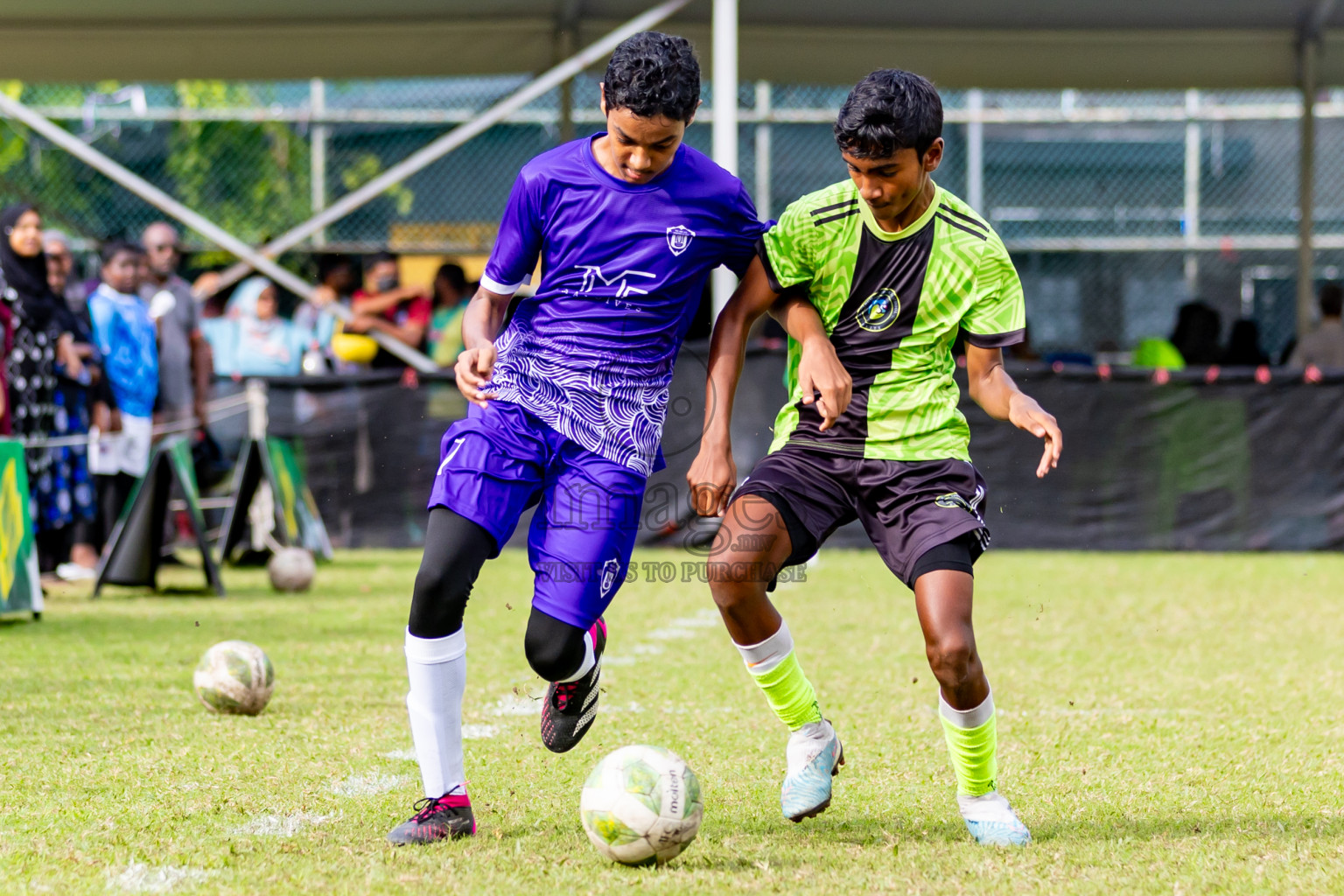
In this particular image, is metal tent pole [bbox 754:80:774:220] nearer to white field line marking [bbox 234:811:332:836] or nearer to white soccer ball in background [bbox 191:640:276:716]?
white soccer ball in background [bbox 191:640:276:716]

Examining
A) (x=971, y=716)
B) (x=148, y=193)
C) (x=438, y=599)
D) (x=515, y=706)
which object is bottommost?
(x=515, y=706)

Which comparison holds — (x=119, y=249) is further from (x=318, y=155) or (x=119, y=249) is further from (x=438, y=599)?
(x=438, y=599)

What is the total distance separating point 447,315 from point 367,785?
877 cm

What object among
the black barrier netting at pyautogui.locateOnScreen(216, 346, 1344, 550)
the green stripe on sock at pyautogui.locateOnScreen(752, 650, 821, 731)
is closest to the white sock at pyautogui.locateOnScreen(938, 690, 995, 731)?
the green stripe on sock at pyautogui.locateOnScreen(752, 650, 821, 731)

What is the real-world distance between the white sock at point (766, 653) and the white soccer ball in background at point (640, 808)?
64 cm

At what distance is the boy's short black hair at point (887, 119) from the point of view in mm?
3758

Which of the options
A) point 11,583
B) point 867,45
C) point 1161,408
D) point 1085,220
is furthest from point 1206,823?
point 1085,220

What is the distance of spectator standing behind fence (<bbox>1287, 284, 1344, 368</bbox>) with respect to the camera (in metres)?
13.1

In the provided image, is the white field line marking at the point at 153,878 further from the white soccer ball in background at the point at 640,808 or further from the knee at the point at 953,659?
the knee at the point at 953,659

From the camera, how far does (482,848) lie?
143 inches

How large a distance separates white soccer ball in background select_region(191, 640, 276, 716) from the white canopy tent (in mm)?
8418

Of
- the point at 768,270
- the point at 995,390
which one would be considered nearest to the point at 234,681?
the point at 768,270

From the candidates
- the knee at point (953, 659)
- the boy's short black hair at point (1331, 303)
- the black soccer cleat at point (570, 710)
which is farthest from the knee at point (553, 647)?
the boy's short black hair at point (1331, 303)

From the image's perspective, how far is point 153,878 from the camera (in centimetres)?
333
